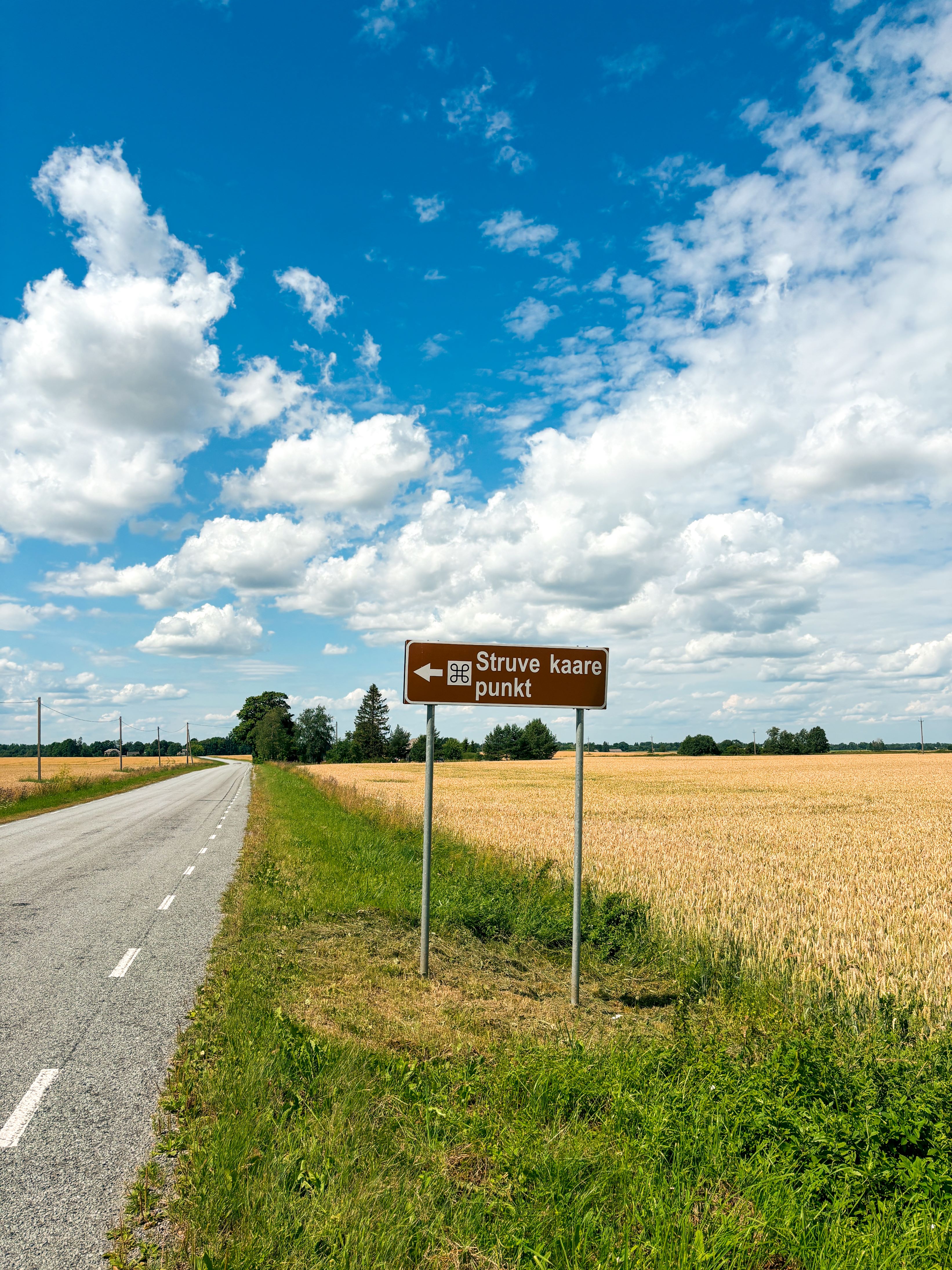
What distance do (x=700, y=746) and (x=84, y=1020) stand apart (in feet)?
492

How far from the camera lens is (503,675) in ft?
24.9

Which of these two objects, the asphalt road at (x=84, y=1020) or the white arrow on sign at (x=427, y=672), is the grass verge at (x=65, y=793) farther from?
the white arrow on sign at (x=427, y=672)

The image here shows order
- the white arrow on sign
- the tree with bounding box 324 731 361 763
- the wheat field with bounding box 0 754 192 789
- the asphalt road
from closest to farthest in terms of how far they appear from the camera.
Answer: the asphalt road → the white arrow on sign → the wheat field with bounding box 0 754 192 789 → the tree with bounding box 324 731 361 763

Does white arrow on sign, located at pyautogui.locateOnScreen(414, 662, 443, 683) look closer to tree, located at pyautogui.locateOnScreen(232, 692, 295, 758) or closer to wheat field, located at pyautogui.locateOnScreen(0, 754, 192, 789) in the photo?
wheat field, located at pyautogui.locateOnScreen(0, 754, 192, 789)

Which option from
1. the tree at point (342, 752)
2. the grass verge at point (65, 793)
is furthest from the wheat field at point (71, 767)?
the tree at point (342, 752)

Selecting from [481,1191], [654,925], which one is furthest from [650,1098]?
[654,925]

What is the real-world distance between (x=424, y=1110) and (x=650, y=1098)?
54.0 inches

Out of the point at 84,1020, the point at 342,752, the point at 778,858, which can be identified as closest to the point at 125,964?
the point at 84,1020

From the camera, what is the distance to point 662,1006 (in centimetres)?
689

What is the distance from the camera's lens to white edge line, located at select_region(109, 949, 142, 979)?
24.1 ft

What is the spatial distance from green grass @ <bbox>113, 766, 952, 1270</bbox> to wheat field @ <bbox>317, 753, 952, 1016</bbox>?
5.30 feet

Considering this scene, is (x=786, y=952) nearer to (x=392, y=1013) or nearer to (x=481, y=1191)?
(x=392, y=1013)

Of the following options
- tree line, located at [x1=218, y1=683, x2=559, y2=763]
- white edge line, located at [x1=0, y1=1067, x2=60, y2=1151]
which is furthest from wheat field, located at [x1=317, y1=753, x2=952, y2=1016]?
tree line, located at [x1=218, y1=683, x2=559, y2=763]

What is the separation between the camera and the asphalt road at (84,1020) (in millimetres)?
3613
